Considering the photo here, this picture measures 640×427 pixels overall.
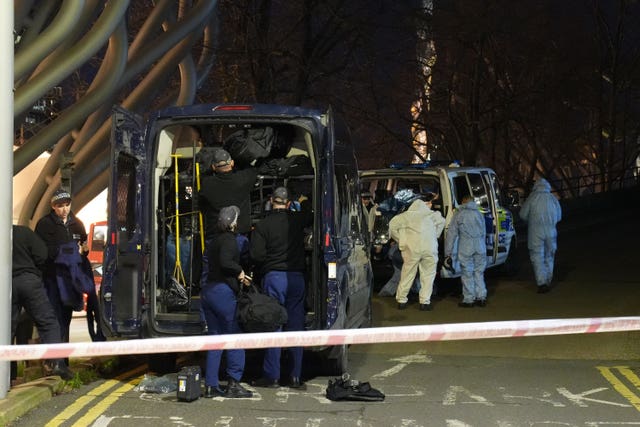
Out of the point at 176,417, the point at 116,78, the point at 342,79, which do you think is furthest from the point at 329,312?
the point at 342,79

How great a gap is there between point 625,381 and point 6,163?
19.0 ft

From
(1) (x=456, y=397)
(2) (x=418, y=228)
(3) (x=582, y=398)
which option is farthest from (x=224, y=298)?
(2) (x=418, y=228)

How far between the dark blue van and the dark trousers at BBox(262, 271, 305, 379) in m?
0.15

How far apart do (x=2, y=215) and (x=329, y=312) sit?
2.86m

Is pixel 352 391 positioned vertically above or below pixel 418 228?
below

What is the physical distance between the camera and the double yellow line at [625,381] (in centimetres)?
1001

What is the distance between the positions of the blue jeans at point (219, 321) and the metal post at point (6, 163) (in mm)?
1658

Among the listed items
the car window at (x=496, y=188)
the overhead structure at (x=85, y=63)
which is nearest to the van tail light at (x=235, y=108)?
the overhead structure at (x=85, y=63)

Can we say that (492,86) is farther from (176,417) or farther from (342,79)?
(176,417)

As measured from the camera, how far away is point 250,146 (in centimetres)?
1161

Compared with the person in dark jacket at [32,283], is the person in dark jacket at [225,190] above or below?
→ above

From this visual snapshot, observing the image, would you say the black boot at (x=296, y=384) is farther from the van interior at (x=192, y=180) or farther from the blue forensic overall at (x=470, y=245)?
the blue forensic overall at (x=470, y=245)

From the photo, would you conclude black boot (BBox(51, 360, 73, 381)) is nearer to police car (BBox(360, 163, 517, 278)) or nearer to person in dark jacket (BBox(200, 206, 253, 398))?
person in dark jacket (BBox(200, 206, 253, 398))

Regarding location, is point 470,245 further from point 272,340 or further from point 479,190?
point 272,340
